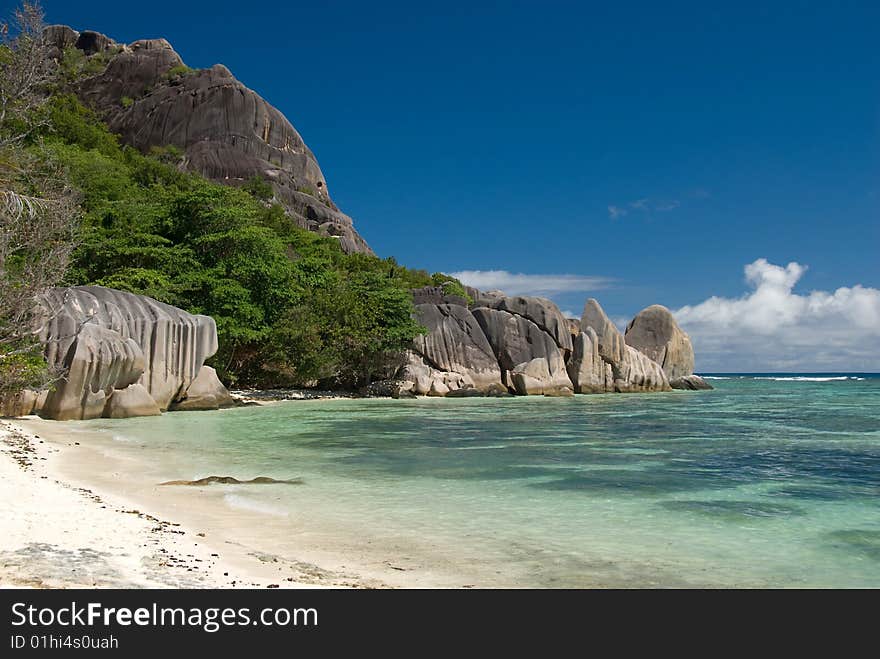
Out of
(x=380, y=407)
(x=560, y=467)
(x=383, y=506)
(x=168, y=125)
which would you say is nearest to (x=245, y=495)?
(x=383, y=506)

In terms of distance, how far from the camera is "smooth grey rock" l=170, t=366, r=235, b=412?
1947 cm

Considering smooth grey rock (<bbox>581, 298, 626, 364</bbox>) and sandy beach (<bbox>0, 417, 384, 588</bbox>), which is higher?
smooth grey rock (<bbox>581, 298, 626, 364</bbox>)

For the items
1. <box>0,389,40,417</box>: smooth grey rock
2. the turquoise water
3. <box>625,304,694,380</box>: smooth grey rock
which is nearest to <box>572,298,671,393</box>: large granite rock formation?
<box>625,304,694,380</box>: smooth grey rock

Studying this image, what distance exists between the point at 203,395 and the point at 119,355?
14.8 feet

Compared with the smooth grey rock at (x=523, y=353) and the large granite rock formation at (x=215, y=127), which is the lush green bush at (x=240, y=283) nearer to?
the smooth grey rock at (x=523, y=353)

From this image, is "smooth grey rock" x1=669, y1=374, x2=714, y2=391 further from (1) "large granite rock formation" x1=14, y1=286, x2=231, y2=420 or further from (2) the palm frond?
(2) the palm frond

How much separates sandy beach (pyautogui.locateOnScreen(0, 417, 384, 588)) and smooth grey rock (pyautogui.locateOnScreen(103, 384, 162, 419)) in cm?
970

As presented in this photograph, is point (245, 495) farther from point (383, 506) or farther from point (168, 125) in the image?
point (168, 125)

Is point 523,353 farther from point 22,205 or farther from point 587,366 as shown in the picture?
point 22,205

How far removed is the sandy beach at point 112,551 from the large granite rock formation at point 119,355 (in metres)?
7.47

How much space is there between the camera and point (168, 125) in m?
56.8

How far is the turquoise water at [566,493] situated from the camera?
202 inches
